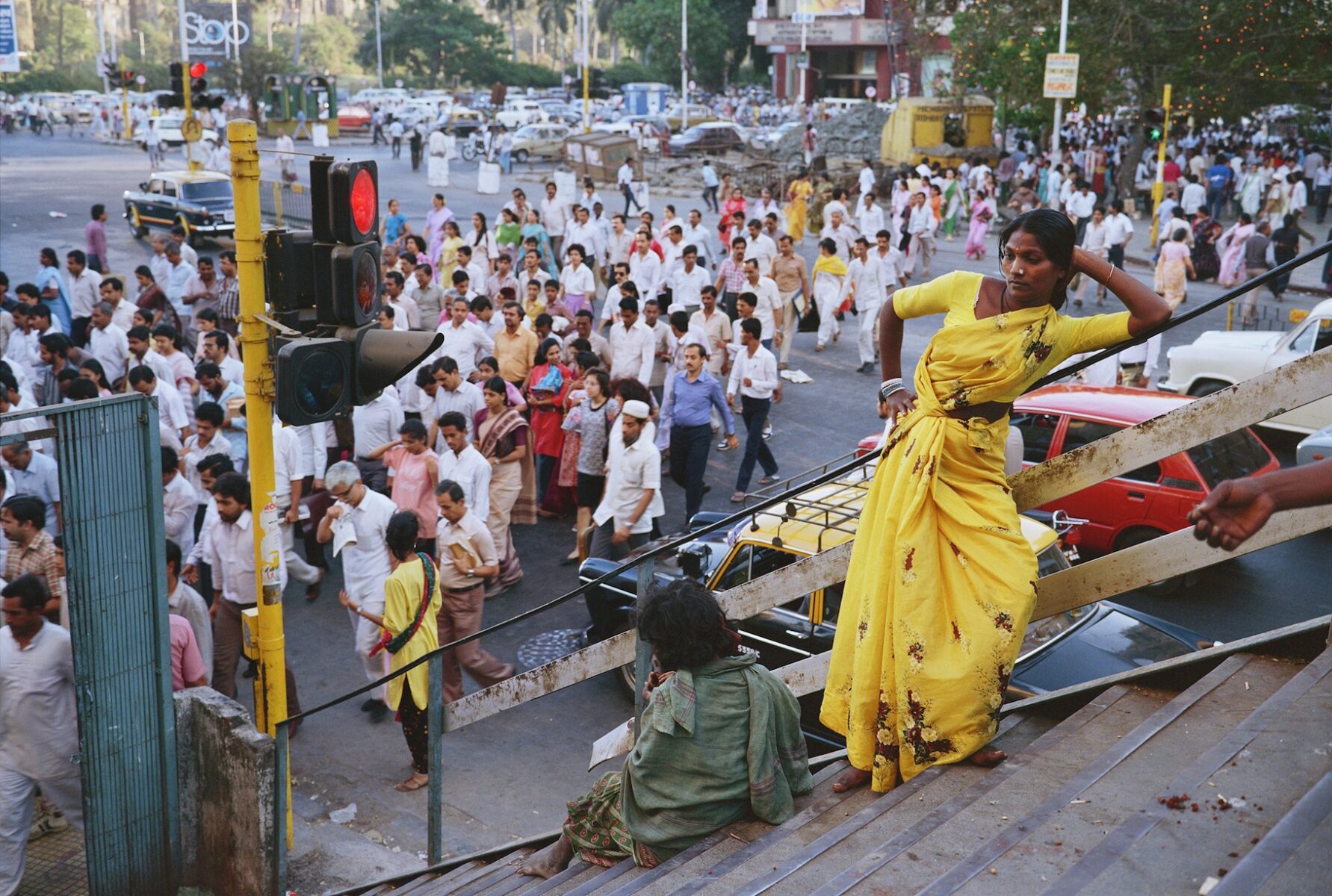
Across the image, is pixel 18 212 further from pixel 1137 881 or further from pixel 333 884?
pixel 1137 881

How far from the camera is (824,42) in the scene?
231 feet

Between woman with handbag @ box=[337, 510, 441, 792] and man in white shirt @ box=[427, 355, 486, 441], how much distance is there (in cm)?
312

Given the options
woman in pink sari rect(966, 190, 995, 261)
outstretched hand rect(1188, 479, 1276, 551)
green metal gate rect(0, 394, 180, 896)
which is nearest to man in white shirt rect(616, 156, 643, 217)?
woman in pink sari rect(966, 190, 995, 261)

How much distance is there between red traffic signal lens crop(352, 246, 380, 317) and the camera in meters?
5.42

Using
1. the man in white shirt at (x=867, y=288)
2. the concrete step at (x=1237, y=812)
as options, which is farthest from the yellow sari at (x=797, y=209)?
the concrete step at (x=1237, y=812)

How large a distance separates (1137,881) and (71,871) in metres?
Result: 5.65

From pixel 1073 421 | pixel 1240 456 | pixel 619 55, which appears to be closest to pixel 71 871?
pixel 1073 421

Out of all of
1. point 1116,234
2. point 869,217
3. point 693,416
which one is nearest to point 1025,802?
point 693,416

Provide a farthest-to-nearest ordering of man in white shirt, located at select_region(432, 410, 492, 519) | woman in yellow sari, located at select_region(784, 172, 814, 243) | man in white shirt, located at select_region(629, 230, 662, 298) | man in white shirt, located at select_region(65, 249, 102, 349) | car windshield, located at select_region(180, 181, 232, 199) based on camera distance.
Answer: car windshield, located at select_region(180, 181, 232, 199) < woman in yellow sari, located at select_region(784, 172, 814, 243) < man in white shirt, located at select_region(629, 230, 662, 298) < man in white shirt, located at select_region(65, 249, 102, 349) < man in white shirt, located at select_region(432, 410, 492, 519)

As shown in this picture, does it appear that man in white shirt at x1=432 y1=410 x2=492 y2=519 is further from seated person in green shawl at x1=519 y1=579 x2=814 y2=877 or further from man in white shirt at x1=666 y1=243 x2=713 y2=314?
man in white shirt at x1=666 y1=243 x2=713 y2=314

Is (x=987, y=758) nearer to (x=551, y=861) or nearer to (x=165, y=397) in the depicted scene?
(x=551, y=861)

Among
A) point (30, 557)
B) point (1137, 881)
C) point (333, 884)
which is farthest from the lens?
point (30, 557)

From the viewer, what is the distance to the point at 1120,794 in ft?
11.4

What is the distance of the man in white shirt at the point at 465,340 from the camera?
12227mm
